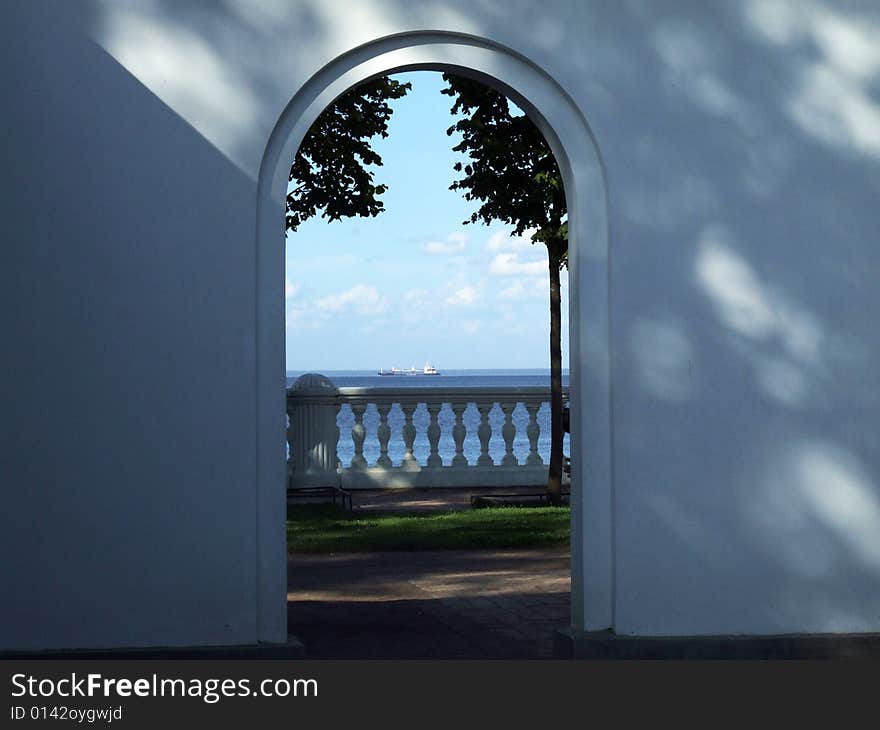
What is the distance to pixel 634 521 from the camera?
5.89 m

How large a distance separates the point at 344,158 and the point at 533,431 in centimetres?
362

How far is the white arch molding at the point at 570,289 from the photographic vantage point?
225 inches

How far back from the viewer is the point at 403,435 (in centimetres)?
1366

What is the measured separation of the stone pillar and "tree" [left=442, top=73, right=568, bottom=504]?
254cm

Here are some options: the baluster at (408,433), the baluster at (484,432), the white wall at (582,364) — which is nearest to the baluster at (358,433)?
the baluster at (408,433)

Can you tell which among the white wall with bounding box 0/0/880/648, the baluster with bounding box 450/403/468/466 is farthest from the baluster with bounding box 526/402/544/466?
the white wall with bounding box 0/0/880/648

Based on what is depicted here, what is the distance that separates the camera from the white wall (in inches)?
218

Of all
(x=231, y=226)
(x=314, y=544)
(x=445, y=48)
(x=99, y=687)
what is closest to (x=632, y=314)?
(x=445, y=48)

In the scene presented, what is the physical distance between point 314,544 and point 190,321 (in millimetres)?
4886

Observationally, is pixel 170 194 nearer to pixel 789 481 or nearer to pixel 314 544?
pixel 789 481

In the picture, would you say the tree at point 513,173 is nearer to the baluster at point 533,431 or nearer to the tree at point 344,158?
the tree at point 344,158

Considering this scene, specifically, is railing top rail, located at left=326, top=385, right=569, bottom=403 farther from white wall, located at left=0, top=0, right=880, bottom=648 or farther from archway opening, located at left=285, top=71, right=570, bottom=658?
white wall, located at left=0, top=0, right=880, bottom=648

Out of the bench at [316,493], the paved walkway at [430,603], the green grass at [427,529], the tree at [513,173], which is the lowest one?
the paved walkway at [430,603]

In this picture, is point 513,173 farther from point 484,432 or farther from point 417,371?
point 417,371
